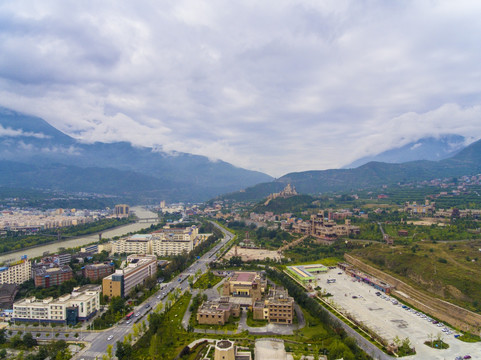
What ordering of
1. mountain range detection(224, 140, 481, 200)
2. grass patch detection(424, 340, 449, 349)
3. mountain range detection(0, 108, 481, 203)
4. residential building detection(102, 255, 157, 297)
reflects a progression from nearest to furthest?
grass patch detection(424, 340, 449, 349), residential building detection(102, 255, 157, 297), mountain range detection(224, 140, 481, 200), mountain range detection(0, 108, 481, 203)

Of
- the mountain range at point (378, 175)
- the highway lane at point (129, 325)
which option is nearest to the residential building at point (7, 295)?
the highway lane at point (129, 325)

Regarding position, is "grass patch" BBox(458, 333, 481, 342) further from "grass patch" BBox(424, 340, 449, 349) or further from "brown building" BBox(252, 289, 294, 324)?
"brown building" BBox(252, 289, 294, 324)

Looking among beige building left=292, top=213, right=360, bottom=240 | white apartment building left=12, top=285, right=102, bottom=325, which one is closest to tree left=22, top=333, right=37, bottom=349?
white apartment building left=12, top=285, right=102, bottom=325

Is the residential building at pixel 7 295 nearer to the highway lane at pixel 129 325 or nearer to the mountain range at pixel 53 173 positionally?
the highway lane at pixel 129 325

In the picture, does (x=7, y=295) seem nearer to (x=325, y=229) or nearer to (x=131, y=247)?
(x=131, y=247)

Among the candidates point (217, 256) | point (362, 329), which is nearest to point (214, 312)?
point (362, 329)

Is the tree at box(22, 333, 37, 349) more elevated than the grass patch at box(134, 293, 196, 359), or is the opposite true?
the tree at box(22, 333, 37, 349)

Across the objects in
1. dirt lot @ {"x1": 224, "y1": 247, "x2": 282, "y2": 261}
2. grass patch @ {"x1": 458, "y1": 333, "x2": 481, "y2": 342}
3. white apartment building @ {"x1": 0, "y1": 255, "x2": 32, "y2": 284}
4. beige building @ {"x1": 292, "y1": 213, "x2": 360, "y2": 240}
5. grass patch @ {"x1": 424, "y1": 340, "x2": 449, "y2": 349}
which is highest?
beige building @ {"x1": 292, "y1": 213, "x2": 360, "y2": 240}
